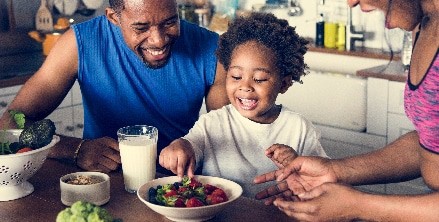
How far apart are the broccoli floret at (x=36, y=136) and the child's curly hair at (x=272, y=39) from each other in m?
0.65

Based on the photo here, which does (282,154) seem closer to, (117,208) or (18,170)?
(117,208)

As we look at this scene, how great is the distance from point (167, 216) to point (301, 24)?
3369mm

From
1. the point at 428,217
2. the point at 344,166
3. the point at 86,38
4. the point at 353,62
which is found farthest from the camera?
the point at 353,62

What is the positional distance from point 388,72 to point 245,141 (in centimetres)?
188

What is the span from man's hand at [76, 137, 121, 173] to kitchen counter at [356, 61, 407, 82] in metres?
2.08

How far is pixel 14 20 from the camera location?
14.8 feet

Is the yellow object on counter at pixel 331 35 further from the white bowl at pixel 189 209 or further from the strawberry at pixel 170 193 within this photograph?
the strawberry at pixel 170 193

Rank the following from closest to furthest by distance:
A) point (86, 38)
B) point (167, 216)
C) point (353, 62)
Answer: point (167, 216) → point (86, 38) → point (353, 62)

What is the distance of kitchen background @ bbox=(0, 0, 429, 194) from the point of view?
12.8 feet

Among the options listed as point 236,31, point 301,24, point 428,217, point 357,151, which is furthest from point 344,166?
point 301,24

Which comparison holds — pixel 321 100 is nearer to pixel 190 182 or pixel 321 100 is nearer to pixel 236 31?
pixel 236 31

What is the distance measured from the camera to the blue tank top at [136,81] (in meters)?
2.46

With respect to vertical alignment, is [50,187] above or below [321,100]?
above

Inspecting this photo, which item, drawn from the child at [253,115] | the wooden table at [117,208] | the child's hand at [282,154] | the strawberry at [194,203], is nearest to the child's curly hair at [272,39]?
the child at [253,115]
